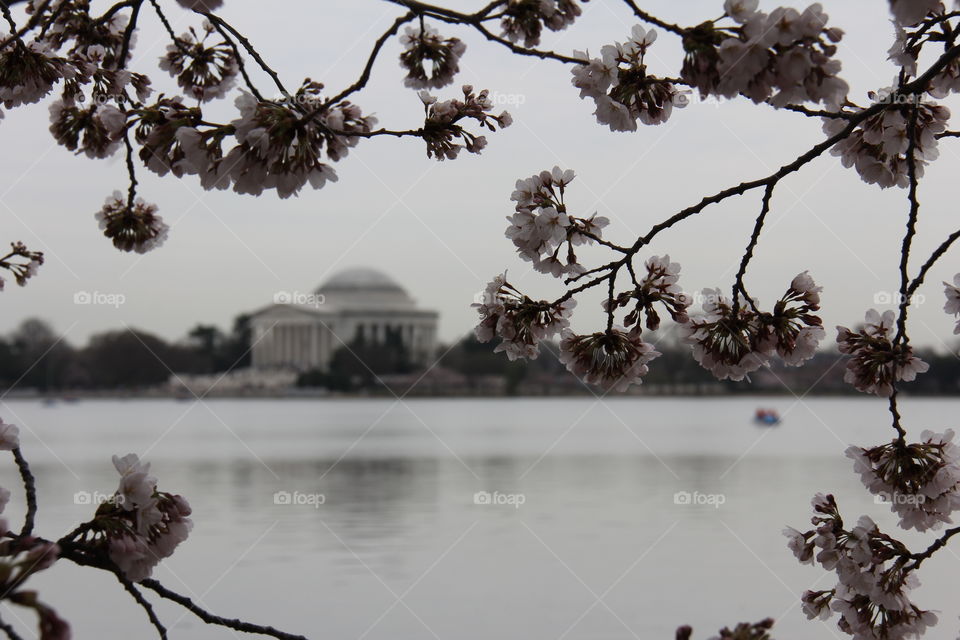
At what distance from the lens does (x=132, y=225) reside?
2.96 meters

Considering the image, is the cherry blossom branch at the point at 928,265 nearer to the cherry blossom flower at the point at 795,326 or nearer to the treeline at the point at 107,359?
the cherry blossom flower at the point at 795,326

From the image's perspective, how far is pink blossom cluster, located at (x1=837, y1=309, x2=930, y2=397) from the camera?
221cm

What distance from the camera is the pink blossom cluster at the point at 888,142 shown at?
2273 millimetres

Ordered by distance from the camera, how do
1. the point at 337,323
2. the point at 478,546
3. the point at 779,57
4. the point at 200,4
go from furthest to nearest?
the point at 337,323
the point at 478,546
the point at 200,4
the point at 779,57

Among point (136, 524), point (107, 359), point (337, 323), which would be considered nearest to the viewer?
point (136, 524)

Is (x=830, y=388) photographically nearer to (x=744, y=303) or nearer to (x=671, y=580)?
(x=671, y=580)

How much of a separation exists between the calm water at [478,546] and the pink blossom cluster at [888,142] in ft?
16.6

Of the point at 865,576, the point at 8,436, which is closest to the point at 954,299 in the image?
the point at 865,576

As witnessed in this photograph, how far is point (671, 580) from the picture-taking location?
8.70 m

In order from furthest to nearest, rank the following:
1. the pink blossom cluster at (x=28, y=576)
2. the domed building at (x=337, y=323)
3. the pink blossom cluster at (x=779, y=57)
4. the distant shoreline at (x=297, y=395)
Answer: the domed building at (x=337, y=323)
the distant shoreline at (x=297, y=395)
the pink blossom cluster at (x=779, y=57)
the pink blossom cluster at (x=28, y=576)

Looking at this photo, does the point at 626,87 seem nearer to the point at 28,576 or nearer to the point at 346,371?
the point at 28,576

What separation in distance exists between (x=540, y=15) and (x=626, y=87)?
1.25 feet

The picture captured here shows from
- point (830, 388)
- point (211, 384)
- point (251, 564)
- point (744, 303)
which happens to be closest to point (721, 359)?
point (744, 303)

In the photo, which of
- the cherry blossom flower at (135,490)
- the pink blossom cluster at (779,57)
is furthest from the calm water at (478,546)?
the pink blossom cluster at (779,57)
